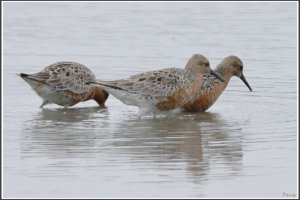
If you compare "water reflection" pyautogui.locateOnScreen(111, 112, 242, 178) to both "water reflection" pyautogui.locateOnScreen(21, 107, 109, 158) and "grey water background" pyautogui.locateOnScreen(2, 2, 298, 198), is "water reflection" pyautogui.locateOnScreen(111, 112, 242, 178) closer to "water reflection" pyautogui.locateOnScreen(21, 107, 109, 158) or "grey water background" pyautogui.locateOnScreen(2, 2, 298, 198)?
"grey water background" pyautogui.locateOnScreen(2, 2, 298, 198)

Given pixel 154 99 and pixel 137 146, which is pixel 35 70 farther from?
pixel 137 146

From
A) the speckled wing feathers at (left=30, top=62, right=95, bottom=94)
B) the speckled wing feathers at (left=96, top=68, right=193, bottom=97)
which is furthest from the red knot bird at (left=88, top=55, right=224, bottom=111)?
the speckled wing feathers at (left=30, top=62, right=95, bottom=94)

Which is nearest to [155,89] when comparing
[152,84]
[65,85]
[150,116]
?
[152,84]

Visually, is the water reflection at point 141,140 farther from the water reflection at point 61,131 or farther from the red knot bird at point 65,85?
the red knot bird at point 65,85

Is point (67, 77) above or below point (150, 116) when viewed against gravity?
above

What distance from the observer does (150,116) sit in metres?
13.6

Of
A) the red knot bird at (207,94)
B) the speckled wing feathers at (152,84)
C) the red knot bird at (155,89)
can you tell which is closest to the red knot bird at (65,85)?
the red knot bird at (155,89)

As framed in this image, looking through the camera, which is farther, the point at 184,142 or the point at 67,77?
the point at 67,77

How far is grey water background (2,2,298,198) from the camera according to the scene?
9.66 meters

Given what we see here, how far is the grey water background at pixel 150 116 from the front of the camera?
9.66 m
